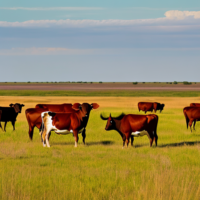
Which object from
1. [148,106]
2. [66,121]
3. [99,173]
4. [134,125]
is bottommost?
[99,173]

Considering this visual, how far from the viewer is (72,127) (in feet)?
47.0

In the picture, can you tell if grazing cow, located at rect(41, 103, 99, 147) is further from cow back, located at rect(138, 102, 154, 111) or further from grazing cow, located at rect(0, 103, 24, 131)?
cow back, located at rect(138, 102, 154, 111)

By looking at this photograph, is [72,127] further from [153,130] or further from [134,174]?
[134,174]

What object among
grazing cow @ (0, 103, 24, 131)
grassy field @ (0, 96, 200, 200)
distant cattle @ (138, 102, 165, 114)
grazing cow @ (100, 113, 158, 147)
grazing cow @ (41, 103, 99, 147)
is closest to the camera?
grassy field @ (0, 96, 200, 200)

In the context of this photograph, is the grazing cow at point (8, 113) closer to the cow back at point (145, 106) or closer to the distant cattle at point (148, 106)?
the distant cattle at point (148, 106)

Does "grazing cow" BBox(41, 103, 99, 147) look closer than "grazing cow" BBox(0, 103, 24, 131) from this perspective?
Yes

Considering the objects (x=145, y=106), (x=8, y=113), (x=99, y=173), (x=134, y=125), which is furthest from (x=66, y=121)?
(x=145, y=106)

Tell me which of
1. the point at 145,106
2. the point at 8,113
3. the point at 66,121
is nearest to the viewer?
the point at 66,121

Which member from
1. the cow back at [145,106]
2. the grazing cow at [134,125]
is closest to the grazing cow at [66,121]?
the grazing cow at [134,125]

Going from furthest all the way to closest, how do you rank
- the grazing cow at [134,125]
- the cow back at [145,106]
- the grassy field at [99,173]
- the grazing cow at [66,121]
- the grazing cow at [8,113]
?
1. the cow back at [145,106]
2. the grazing cow at [8,113]
3. the grazing cow at [66,121]
4. the grazing cow at [134,125]
5. the grassy field at [99,173]

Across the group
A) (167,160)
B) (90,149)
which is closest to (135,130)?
(90,149)

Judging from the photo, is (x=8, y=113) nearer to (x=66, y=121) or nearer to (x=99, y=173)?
(x=66, y=121)

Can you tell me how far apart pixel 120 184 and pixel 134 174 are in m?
1.13

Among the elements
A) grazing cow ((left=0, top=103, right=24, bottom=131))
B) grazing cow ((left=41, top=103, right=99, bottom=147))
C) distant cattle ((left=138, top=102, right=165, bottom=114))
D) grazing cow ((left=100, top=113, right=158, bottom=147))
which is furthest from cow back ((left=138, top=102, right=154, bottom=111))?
grazing cow ((left=41, top=103, right=99, bottom=147))
